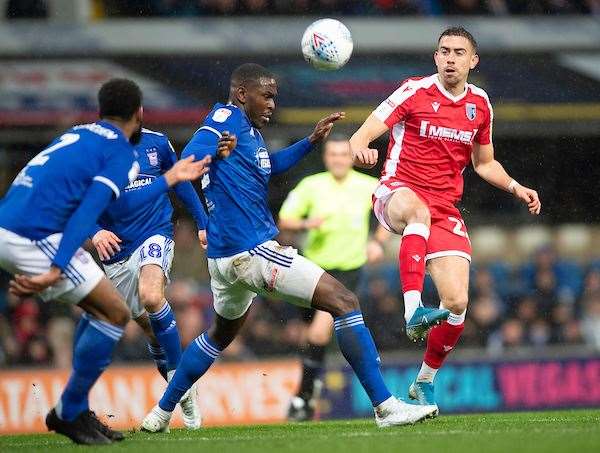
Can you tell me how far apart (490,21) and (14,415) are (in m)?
7.91

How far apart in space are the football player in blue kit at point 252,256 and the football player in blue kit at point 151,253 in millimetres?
616

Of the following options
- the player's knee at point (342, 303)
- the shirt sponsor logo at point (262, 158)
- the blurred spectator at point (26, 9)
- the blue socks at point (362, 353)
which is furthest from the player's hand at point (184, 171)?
the blurred spectator at point (26, 9)

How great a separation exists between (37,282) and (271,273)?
5.12 ft

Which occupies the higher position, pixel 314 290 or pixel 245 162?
pixel 245 162

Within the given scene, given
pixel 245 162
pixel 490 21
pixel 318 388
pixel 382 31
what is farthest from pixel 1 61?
pixel 245 162

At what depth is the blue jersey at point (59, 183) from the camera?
267 inches

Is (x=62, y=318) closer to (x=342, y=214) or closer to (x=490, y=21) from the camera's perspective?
(x=342, y=214)

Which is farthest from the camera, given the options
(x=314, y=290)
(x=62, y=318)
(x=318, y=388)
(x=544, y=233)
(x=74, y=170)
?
(x=544, y=233)

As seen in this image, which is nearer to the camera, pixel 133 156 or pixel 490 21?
pixel 133 156

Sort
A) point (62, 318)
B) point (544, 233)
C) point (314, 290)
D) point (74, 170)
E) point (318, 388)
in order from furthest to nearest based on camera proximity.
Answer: point (544, 233)
point (62, 318)
point (318, 388)
point (314, 290)
point (74, 170)

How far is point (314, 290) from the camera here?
7.56 metres

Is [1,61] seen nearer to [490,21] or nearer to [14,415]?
[14,415]

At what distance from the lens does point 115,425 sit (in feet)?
42.4

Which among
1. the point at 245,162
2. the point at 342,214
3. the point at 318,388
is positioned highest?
the point at 245,162
